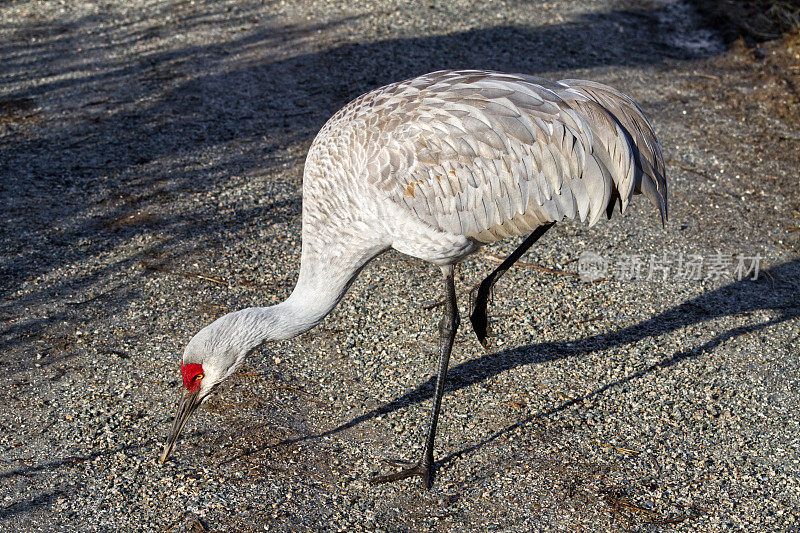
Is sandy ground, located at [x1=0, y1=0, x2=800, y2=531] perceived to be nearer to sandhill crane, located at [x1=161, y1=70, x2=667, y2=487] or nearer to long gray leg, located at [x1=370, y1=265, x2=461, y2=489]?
long gray leg, located at [x1=370, y1=265, x2=461, y2=489]

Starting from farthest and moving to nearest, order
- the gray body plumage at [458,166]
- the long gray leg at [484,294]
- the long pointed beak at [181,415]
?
the long gray leg at [484,294] < the gray body plumage at [458,166] < the long pointed beak at [181,415]

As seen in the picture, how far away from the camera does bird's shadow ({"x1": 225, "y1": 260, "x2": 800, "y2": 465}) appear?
5.05 metres

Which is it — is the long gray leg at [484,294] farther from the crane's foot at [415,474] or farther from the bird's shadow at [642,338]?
the crane's foot at [415,474]

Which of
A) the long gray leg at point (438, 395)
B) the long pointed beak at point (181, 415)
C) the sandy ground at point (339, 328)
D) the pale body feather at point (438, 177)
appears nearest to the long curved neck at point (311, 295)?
the pale body feather at point (438, 177)

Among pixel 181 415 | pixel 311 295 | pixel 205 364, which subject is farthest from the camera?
pixel 311 295

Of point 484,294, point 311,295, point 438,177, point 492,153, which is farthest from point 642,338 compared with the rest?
point 311,295

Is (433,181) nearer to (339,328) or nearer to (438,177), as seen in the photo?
(438,177)

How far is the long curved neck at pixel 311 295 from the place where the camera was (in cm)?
439

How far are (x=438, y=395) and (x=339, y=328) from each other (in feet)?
4.13

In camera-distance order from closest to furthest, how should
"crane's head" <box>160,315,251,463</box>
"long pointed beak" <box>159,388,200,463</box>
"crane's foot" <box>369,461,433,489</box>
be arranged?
"crane's head" <box>160,315,251,463</box> < "long pointed beak" <box>159,388,200,463</box> < "crane's foot" <box>369,461,433,489</box>

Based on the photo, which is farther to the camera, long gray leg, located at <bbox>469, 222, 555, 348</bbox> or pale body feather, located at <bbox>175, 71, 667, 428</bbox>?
long gray leg, located at <bbox>469, 222, 555, 348</bbox>

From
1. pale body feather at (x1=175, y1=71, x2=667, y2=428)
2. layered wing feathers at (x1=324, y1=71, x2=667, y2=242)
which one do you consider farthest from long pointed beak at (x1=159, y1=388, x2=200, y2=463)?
layered wing feathers at (x1=324, y1=71, x2=667, y2=242)

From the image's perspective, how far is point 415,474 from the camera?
4.57 meters

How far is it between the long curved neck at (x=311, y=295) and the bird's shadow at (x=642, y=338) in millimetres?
729
